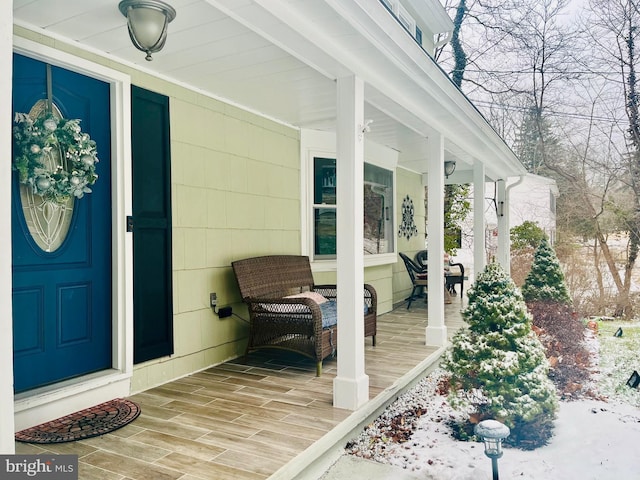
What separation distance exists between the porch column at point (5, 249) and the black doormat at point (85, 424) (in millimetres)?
1532

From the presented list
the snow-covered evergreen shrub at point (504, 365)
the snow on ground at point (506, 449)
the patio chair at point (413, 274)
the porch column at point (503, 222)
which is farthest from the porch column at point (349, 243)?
the porch column at point (503, 222)

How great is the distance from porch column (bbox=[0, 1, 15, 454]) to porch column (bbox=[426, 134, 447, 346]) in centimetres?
412

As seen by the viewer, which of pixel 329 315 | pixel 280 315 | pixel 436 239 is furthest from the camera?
pixel 436 239

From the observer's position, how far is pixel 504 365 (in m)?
3.14

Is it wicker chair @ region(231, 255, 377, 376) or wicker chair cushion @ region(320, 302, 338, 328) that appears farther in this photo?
wicker chair cushion @ region(320, 302, 338, 328)

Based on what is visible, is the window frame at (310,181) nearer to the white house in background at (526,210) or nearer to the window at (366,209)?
the window at (366,209)

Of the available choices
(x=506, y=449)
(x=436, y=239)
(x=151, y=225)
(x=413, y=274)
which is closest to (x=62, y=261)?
(x=151, y=225)

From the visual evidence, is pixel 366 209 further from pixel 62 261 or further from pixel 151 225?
pixel 62 261

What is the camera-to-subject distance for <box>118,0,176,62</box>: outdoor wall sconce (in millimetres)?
2498

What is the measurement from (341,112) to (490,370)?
1.94 m

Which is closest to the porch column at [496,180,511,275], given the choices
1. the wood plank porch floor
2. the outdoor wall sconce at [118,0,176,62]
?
the wood plank porch floor

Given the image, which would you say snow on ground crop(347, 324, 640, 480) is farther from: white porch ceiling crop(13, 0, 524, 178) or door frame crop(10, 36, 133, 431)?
white porch ceiling crop(13, 0, 524, 178)

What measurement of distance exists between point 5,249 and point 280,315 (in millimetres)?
2825

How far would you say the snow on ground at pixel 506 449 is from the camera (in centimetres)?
287
